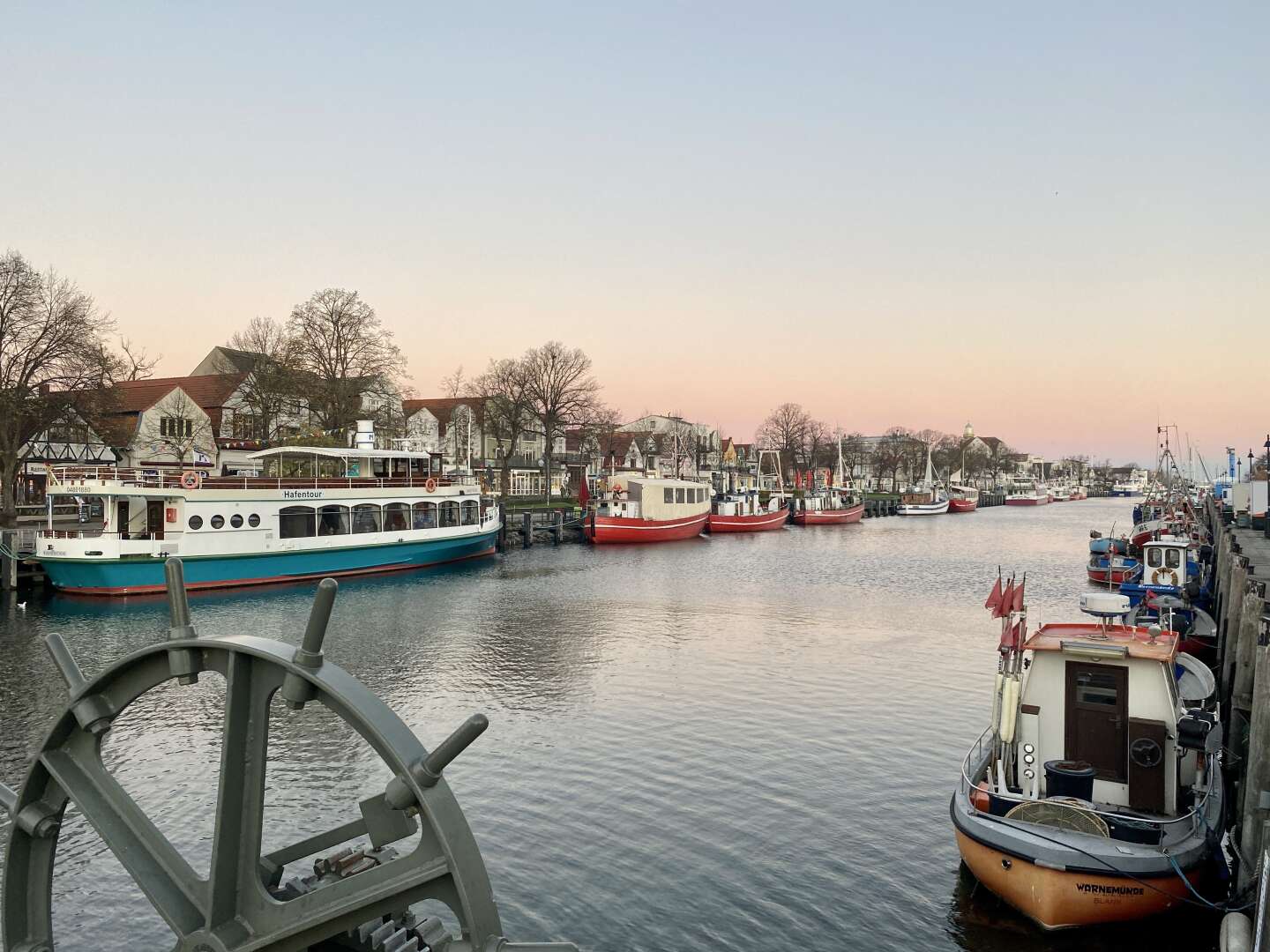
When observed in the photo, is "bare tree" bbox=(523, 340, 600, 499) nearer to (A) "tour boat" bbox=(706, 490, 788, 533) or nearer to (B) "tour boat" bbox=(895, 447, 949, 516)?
(A) "tour boat" bbox=(706, 490, 788, 533)

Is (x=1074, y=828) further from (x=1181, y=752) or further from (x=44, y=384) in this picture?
(x=44, y=384)

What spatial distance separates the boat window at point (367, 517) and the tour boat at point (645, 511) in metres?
21.2

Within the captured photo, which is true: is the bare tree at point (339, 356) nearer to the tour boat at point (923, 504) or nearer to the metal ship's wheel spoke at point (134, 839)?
the metal ship's wheel spoke at point (134, 839)

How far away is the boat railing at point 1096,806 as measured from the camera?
428 inches

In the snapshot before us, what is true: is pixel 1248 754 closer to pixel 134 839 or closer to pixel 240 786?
pixel 240 786

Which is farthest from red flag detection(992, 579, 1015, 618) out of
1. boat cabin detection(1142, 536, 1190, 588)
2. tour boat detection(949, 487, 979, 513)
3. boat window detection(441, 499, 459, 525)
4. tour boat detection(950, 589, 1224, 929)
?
tour boat detection(949, 487, 979, 513)

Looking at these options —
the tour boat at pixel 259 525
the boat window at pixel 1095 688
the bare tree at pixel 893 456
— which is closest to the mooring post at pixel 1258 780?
the boat window at pixel 1095 688

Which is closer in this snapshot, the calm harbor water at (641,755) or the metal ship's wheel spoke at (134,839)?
the metal ship's wheel spoke at (134,839)

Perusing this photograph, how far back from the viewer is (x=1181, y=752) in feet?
40.2

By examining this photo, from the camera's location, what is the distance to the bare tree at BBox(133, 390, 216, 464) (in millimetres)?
65125

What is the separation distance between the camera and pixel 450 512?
5006 centimetres

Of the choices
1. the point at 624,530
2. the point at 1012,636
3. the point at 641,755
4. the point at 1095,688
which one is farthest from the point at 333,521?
the point at 1095,688

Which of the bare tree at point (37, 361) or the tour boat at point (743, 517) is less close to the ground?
the bare tree at point (37, 361)

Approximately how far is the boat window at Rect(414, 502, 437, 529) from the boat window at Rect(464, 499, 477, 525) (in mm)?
2866
